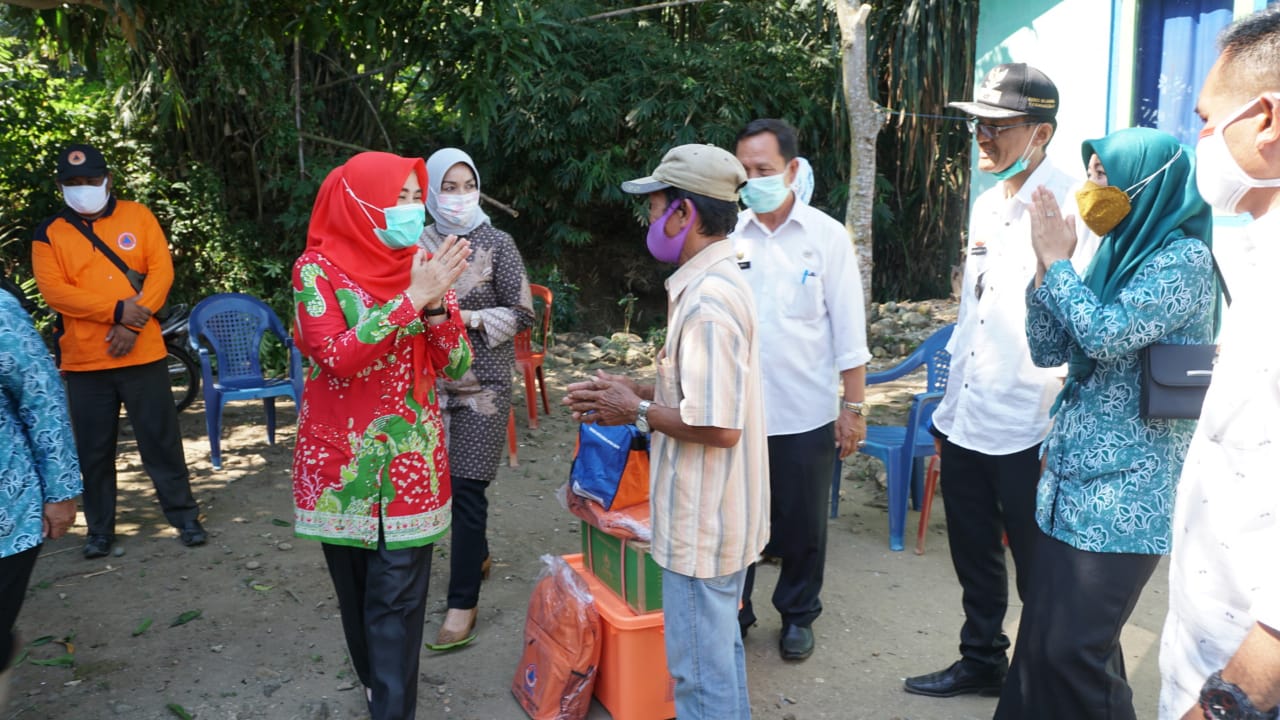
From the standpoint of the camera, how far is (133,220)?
4.90 metres

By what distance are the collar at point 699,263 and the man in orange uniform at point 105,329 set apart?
11.1ft

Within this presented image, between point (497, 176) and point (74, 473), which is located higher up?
point (497, 176)

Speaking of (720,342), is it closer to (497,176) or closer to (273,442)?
(273,442)

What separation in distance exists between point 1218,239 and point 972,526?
3.28 metres

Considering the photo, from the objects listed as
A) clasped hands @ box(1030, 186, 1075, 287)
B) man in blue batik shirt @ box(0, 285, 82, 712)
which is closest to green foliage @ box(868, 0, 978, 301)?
clasped hands @ box(1030, 186, 1075, 287)

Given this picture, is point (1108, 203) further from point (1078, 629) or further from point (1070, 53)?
point (1070, 53)

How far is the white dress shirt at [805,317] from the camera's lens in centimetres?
361

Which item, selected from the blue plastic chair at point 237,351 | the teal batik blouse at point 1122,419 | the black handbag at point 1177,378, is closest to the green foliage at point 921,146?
the blue plastic chair at point 237,351

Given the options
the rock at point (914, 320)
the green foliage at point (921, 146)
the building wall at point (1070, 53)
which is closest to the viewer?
the building wall at point (1070, 53)

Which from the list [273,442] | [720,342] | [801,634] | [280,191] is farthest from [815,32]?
[720,342]

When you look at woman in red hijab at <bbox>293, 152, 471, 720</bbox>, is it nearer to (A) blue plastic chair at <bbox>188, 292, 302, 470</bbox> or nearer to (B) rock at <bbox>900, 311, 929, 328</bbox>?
(A) blue plastic chair at <bbox>188, 292, 302, 470</bbox>

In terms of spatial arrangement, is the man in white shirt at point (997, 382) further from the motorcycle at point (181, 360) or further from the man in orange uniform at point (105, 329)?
the motorcycle at point (181, 360)

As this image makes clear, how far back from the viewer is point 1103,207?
2.29 m

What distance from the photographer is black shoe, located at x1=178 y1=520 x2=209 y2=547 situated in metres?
4.93
